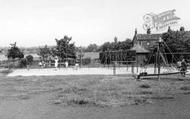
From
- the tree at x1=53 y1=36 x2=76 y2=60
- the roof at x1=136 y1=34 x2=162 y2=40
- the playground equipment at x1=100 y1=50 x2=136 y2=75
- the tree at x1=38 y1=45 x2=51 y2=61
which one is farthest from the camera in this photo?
the roof at x1=136 y1=34 x2=162 y2=40

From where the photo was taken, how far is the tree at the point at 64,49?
195 feet

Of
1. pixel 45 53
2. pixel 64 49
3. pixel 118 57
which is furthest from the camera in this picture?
pixel 45 53

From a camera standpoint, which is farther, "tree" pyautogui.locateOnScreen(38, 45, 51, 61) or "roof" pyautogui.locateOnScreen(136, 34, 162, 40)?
"roof" pyautogui.locateOnScreen(136, 34, 162, 40)

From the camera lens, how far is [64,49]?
59.7 metres

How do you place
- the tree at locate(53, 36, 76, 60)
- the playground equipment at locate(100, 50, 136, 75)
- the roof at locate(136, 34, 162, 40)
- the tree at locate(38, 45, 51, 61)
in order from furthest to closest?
the roof at locate(136, 34, 162, 40)
the tree at locate(38, 45, 51, 61)
the tree at locate(53, 36, 76, 60)
the playground equipment at locate(100, 50, 136, 75)

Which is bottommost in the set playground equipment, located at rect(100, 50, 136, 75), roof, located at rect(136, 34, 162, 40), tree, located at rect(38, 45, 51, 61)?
playground equipment, located at rect(100, 50, 136, 75)

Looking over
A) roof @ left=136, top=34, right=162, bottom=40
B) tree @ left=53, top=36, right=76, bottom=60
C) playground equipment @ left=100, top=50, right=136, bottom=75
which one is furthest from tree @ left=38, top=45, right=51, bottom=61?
roof @ left=136, top=34, right=162, bottom=40

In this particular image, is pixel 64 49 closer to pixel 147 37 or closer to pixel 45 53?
pixel 45 53

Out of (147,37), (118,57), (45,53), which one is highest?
(147,37)

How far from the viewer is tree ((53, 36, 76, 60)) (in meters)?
59.4

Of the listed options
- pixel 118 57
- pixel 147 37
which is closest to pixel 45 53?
pixel 147 37

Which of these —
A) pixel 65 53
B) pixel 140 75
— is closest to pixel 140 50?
pixel 65 53

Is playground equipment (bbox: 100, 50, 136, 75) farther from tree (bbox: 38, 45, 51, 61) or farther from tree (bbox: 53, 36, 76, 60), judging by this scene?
tree (bbox: 38, 45, 51, 61)

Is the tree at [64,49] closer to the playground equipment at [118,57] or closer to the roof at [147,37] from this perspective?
the playground equipment at [118,57]
